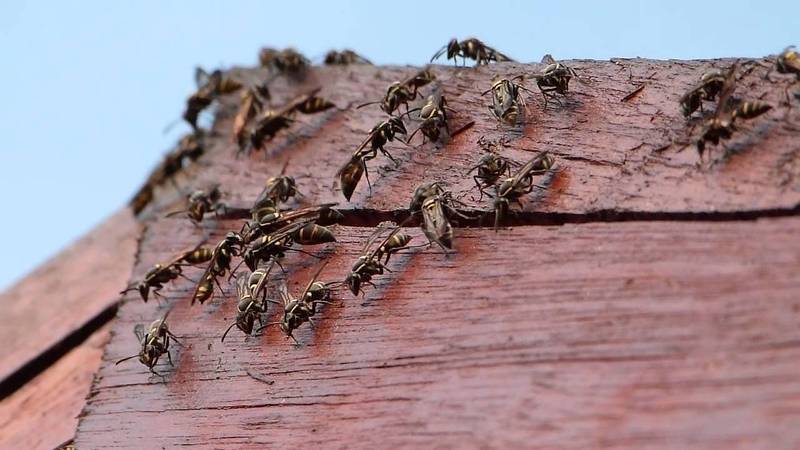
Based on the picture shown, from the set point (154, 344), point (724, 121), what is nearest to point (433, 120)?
point (724, 121)

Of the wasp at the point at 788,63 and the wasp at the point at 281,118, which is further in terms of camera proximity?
the wasp at the point at 281,118

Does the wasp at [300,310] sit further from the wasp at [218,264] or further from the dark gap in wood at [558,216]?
the wasp at [218,264]

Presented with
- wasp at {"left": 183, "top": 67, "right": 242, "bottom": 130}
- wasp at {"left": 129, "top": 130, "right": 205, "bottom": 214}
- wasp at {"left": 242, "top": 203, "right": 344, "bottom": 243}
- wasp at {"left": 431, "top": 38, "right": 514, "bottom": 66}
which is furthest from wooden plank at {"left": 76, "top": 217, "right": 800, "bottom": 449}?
wasp at {"left": 183, "top": 67, "right": 242, "bottom": 130}

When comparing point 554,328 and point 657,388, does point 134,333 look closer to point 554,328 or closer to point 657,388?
point 554,328

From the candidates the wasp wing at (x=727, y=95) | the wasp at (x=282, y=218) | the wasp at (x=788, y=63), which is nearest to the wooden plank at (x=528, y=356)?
the wasp at (x=282, y=218)

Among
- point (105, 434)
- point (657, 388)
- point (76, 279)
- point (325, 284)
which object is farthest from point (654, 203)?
point (76, 279)

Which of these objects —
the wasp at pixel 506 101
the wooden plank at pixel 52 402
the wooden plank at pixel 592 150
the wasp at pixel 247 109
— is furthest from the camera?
the wasp at pixel 247 109
